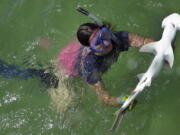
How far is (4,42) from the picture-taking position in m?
4.87

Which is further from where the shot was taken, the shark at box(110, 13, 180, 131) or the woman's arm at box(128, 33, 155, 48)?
the woman's arm at box(128, 33, 155, 48)

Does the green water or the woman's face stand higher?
the woman's face

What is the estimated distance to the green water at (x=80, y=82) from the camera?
4.01 meters

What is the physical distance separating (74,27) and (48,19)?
17.1 inches

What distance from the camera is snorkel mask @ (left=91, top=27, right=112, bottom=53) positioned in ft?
10.9

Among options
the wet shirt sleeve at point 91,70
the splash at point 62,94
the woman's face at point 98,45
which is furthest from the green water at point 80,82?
the woman's face at point 98,45

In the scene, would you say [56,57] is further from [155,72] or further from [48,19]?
[155,72]

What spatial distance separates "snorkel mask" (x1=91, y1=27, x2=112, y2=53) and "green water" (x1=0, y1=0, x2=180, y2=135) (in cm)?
85

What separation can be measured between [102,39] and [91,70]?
0.47m

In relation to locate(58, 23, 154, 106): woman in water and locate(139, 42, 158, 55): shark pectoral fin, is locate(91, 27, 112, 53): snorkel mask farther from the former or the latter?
locate(139, 42, 158, 55): shark pectoral fin

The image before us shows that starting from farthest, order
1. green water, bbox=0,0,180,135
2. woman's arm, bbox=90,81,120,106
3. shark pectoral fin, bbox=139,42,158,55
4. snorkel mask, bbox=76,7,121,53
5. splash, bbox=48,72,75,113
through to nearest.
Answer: splash, bbox=48,72,75,113 < green water, bbox=0,0,180,135 < woman's arm, bbox=90,81,120,106 < snorkel mask, bbox=76,7,121,53 < shark pectoral fin, bbox=139,42,158,55

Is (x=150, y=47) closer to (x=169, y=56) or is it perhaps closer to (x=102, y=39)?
(x=169, y=56)

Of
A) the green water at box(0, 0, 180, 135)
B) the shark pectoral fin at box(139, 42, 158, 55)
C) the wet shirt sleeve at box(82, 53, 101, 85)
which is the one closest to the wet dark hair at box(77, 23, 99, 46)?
the wet shirt sleeve at box(82, 53, 101, 85)

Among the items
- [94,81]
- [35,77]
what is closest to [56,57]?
[35,77]
